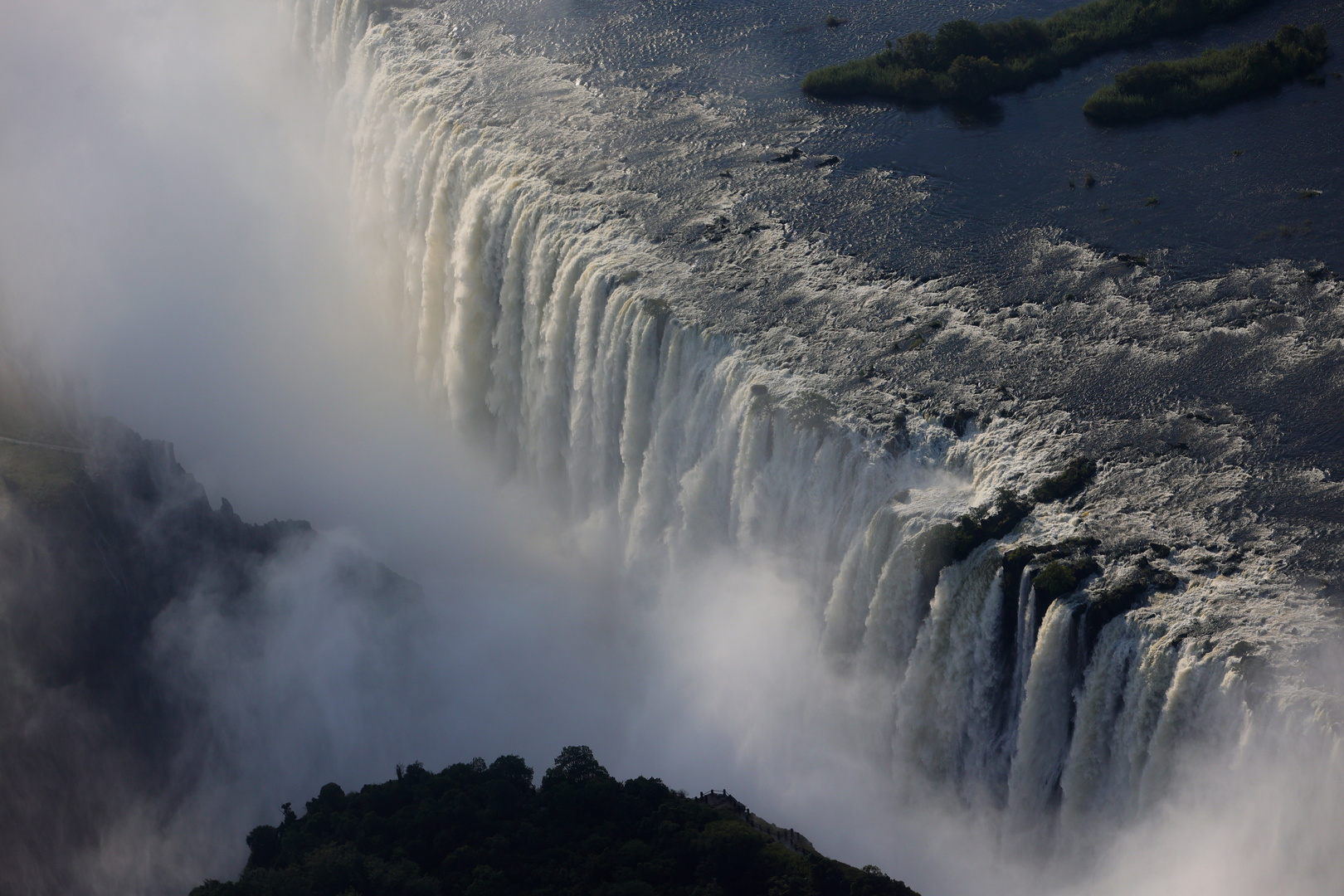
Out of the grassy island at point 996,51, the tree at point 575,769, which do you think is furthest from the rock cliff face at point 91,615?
the grassy island at point 996,51

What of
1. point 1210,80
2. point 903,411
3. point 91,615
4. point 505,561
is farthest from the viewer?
point 1210,80

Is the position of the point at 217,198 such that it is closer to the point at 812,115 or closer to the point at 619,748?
the point at 812,115

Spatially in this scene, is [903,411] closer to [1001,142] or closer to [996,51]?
[1001,142]

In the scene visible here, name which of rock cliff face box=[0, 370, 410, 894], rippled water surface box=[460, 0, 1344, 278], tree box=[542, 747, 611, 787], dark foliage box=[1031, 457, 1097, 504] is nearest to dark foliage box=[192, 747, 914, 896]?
tree box=[542, 747, 611, 787]

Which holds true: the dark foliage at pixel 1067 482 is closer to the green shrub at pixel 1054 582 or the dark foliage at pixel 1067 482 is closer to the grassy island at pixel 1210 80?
the green shrub at pixel 1054 582

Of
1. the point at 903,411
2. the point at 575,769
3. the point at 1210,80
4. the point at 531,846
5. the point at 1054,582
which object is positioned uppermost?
the point at 1210,80

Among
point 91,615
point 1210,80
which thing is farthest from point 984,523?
point 91,615
